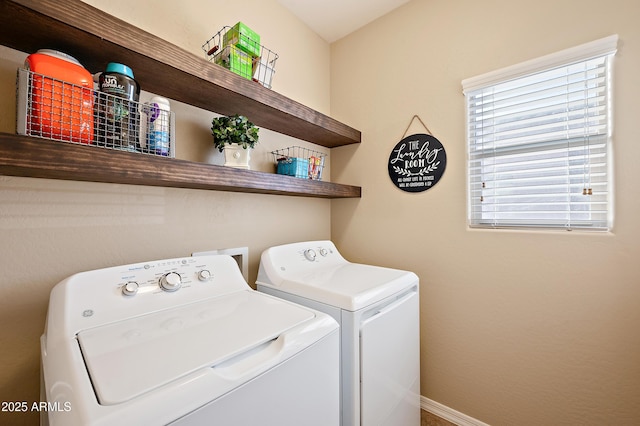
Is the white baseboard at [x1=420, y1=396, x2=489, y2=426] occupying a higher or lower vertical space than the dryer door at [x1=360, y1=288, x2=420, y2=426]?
lower

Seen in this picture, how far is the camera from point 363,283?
1247 mm

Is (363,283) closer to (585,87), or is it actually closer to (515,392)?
(515,392)

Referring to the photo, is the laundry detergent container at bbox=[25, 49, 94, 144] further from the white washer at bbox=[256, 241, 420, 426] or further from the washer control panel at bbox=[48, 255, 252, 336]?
the white washer at bbox=[256, 241, 420, 426]

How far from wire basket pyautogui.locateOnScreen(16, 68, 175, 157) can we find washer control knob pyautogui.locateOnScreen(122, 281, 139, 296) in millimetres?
474

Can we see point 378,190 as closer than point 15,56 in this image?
No

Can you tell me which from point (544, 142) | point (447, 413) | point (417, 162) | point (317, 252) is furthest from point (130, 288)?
point (544, 142)

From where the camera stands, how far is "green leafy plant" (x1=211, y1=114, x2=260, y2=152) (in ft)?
4.11

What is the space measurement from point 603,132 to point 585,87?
23 cm

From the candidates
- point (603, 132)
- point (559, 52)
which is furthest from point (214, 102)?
point (603, 132)

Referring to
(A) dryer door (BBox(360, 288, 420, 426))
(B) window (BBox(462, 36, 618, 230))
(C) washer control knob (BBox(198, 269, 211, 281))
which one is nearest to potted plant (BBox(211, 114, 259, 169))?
(C) washer control knob (BBox(198, 269, 211, 281))

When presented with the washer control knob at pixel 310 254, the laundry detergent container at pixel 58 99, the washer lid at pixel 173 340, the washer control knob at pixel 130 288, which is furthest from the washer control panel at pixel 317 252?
the laundry detergent container at pixel 58 99

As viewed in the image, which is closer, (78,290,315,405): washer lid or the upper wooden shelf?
(78,290,315,405): washer lid

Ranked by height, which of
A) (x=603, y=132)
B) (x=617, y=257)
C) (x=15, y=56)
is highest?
(x=15, y=56)

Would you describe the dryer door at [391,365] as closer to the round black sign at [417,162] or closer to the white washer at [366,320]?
the white washer at [366,320]
